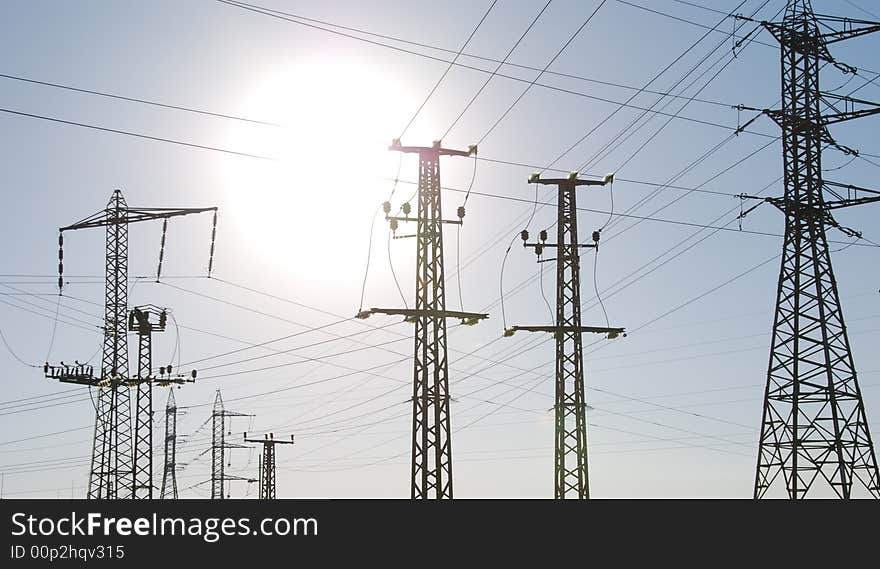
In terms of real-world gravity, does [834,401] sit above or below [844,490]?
above

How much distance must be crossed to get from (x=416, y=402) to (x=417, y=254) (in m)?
5.43

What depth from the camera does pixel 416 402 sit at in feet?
119
